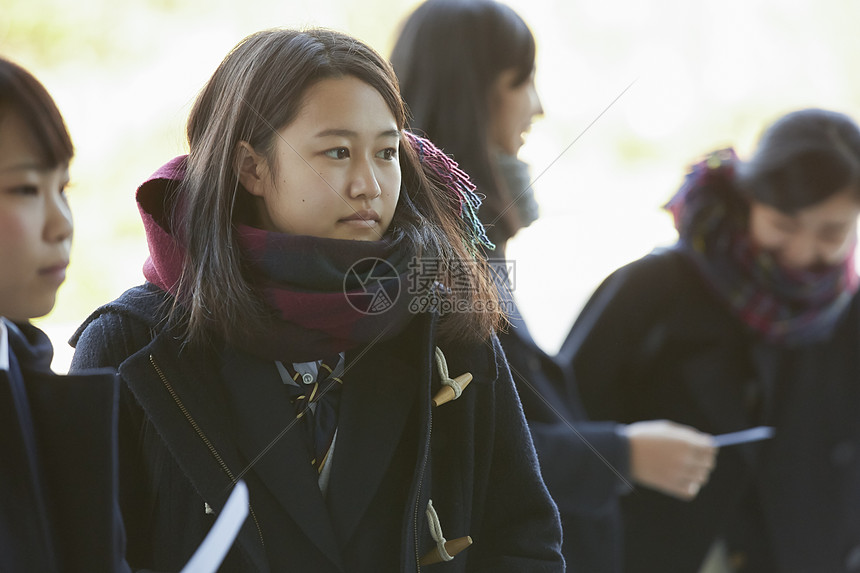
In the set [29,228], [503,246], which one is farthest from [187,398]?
[503,246]

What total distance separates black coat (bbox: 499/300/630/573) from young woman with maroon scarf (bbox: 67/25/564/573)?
40 centimetres

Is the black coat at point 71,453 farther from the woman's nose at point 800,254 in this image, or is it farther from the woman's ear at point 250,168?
the woman's nose at point 800,254

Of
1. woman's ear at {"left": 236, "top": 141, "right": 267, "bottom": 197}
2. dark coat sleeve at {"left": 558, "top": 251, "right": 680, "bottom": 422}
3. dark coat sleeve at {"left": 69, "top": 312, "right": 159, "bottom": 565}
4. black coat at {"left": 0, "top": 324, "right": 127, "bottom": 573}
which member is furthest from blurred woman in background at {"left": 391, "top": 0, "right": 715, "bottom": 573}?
black coat at {"left": 0, "top": 324, "right": 127, "bottom": 573}

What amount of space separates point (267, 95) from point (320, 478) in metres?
0.41

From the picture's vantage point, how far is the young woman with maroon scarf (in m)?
0.91

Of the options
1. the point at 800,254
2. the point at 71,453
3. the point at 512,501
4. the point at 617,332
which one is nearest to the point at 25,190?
the point at 71,453

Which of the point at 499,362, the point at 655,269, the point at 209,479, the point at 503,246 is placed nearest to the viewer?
the point at 209,479

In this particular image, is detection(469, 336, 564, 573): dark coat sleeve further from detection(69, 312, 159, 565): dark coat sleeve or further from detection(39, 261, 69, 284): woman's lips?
detection(39, 261, 69, 284): woman's lips

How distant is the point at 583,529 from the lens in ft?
4.85

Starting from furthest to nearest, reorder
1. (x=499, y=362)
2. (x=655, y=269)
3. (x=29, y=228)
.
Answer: (x=655, y=269), (x=499, y=362), (x=29, y=228)

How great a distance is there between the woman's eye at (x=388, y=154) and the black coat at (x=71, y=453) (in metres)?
0.35

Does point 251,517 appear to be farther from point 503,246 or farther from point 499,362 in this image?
point 503,246

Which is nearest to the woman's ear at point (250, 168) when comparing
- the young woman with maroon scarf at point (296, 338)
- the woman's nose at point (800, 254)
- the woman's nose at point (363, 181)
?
the young woman with maroon scarf at point (296, 338)

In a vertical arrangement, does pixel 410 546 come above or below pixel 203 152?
below
